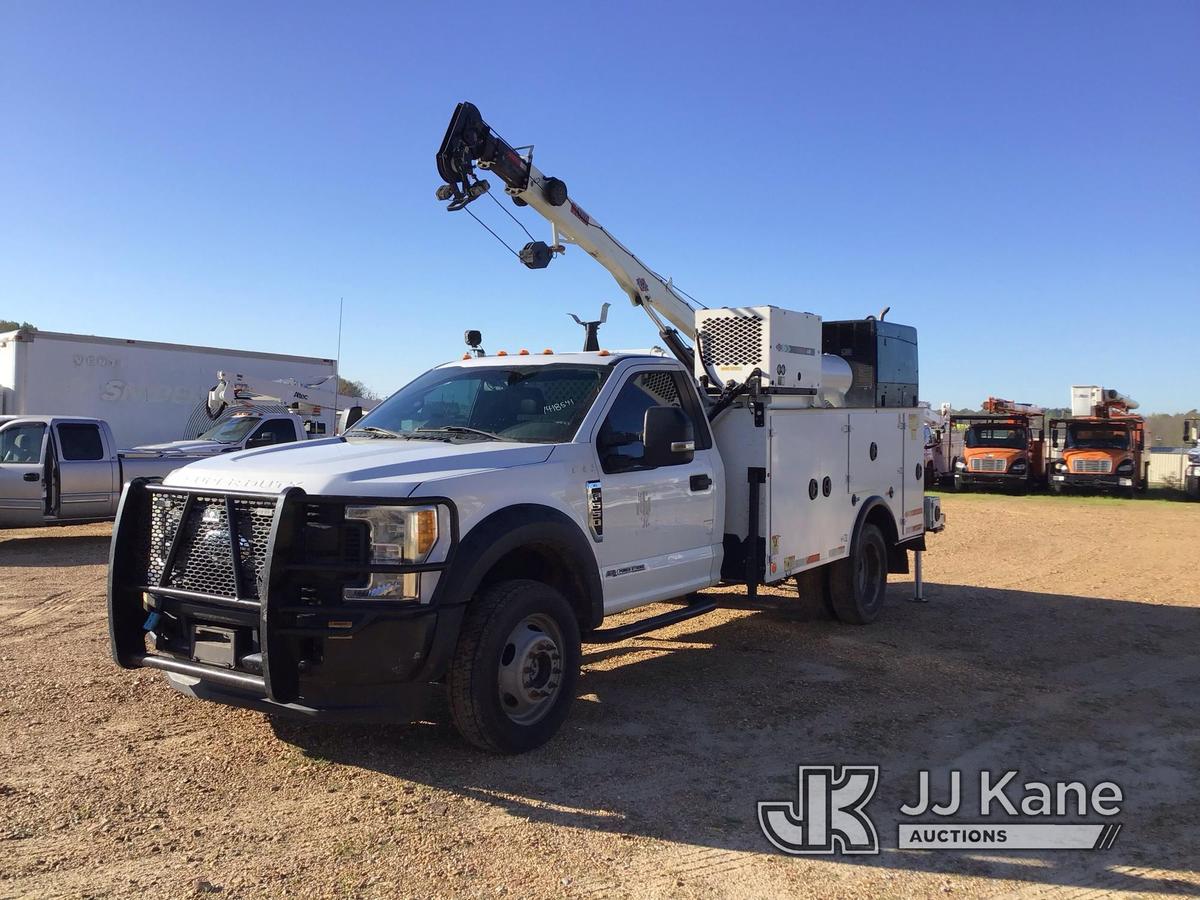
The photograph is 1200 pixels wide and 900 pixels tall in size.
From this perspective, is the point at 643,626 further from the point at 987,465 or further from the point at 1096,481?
the point at 987,465

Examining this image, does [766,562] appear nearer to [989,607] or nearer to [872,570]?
[872,570]

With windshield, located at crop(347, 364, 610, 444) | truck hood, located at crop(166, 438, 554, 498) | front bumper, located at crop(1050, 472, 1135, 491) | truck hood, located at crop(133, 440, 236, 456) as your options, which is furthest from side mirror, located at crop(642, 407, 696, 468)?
front bumper, located at crop(1050, 472, 1135, 491)

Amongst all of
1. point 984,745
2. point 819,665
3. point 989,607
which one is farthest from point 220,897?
point 989,607

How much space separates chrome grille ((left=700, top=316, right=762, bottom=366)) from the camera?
6.89m

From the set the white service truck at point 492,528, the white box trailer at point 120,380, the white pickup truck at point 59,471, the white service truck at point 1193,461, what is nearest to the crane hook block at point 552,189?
the white service truck at point 492,528

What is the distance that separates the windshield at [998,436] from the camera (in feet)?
87.0

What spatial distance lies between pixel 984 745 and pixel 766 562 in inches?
71.4

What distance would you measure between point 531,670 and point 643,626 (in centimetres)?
96

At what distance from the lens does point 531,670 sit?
4.68 meters

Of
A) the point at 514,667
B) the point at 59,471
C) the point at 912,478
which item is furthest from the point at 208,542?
the point at 59,471

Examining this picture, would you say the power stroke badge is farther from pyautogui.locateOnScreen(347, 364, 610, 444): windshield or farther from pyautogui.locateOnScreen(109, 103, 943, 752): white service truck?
pyautogui.locateOnScreen(347, 364, 610, 444): windshield

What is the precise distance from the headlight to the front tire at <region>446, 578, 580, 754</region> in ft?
1.41

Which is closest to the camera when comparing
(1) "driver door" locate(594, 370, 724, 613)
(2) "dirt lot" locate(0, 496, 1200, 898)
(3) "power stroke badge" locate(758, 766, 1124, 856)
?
(2) "dirt lot" locate(0, 496, 1200, 898)

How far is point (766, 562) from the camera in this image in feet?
20.6
